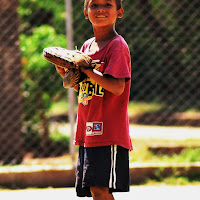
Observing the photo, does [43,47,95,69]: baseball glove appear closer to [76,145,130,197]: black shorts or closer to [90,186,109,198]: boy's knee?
[76,145,130,197]: black shorts

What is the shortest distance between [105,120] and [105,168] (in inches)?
Answer: 11.3

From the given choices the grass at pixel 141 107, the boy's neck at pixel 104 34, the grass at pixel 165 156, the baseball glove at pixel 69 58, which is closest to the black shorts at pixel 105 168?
the baseball glove at pixel 69 58

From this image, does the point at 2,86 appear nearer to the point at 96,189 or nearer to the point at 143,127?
the point at 96,189

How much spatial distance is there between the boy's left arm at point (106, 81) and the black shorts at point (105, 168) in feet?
1.18

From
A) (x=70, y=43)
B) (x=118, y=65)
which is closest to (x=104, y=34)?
(x=118, y=65)

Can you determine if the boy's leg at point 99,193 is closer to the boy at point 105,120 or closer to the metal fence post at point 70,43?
the boy at point 105,120

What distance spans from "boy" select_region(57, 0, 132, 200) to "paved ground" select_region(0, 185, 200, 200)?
4.46 ft

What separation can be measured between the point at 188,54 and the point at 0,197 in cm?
513

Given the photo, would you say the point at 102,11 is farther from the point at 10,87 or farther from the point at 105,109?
the point at 10,87

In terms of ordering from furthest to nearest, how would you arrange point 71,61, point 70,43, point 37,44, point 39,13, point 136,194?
point 39,13, point 37,44, point 70,43, point 136,194, point 71,61

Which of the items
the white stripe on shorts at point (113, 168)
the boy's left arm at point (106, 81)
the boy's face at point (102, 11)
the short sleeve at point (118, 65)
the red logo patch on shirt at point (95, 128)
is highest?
the boy's face at point (102, 11)

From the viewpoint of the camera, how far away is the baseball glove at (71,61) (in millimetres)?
2480

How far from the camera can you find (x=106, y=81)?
2.48m

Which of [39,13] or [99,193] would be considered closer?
[99,193]
